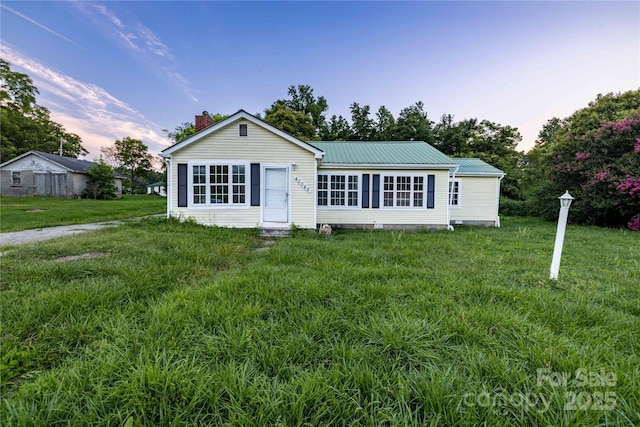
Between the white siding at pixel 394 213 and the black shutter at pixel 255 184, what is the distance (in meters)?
2.66

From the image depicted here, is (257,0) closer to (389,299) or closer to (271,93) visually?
(389,299)

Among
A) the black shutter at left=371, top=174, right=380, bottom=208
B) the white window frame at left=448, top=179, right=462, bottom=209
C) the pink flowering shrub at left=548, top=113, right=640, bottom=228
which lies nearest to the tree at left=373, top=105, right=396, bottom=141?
the pink flowering shrub at left=548, top=113, right=640, bottom=228

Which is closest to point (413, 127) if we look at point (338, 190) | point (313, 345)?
point (338, 190)

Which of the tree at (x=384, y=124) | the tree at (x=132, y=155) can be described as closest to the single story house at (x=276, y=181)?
the tree at (x=384, y=124)

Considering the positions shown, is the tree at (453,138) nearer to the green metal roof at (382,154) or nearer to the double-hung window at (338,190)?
the green metal roof at (382,154)

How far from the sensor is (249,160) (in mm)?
8875

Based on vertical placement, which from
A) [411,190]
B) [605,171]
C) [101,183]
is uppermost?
[605,171]

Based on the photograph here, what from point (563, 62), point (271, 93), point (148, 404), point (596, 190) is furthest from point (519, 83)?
point (271, 93)

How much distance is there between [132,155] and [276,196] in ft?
144

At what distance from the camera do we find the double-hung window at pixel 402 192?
1038cm

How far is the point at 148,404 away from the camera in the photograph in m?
1.57

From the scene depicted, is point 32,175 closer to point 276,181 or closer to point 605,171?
point 276,181

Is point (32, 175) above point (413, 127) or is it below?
below

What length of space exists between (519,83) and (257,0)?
1244 cm
